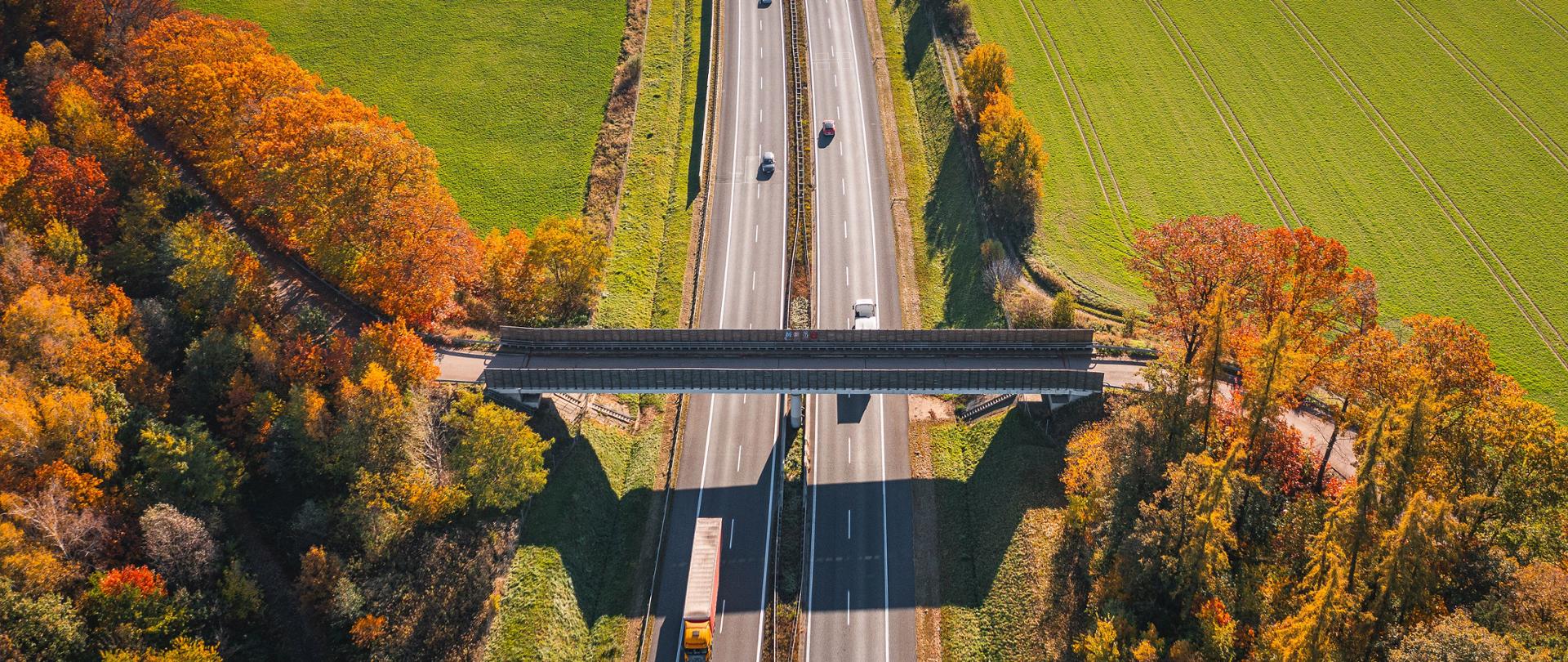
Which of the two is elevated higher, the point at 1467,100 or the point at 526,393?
the point at 1467,100

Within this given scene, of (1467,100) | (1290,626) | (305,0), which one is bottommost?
(1290,626)

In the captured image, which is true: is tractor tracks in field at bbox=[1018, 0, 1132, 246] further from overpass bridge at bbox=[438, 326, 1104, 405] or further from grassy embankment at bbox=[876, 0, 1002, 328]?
overpass bridge at bbox=[438, 326, 1104, 405]

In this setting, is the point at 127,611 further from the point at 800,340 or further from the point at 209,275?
the point at 800,340

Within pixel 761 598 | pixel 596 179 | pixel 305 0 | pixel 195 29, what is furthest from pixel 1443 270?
pixel 305 0

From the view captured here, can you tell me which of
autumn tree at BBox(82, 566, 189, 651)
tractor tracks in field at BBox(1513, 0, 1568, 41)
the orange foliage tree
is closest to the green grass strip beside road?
the orange foliage tree

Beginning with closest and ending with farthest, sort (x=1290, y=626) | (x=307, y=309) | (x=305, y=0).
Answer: (x=1290, y=626) → (x=307, y=309) → (x=305, y=0)

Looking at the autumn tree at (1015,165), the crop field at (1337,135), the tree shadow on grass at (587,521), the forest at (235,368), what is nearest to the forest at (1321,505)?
the crop field at (1337,135)

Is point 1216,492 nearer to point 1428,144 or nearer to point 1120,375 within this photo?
point 1120,375

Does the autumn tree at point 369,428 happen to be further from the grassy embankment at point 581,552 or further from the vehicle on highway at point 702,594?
the vehicle on highway at point 702,594
